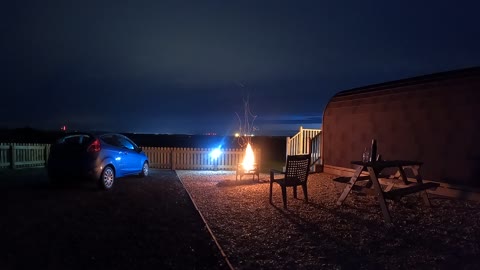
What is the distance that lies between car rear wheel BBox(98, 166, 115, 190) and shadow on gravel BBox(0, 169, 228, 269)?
250 mm

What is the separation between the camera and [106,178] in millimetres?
9617

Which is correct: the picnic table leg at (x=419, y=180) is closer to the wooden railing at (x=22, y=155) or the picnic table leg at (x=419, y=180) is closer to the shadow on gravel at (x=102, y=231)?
the shadow on gravel at (x=102, y=231)

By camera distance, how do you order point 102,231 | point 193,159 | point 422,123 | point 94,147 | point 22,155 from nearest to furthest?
1. point 102,231
2. point 94,147
3. point 422,123
4. point 22,155
5. point 193,159

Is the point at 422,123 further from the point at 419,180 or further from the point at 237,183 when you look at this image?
the point at 237,183

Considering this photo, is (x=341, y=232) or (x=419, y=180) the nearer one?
(x=341, y=232)

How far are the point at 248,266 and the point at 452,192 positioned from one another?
688 cm

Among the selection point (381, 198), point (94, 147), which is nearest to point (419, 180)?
point (381, 198)

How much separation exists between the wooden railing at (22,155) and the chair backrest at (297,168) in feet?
40.6

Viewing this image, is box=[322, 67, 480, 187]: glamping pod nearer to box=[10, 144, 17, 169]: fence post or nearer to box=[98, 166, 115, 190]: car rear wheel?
box=[98, 166, 115, 190]: car rear wheel

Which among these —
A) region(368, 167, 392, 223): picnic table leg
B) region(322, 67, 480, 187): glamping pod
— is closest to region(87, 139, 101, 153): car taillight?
region(368, 167, 392, 223): picnic table leg

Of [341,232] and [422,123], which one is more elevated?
[422,123]

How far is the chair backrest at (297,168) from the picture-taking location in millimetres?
7672

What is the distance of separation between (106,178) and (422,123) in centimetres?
874

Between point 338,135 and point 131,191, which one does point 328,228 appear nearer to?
point 131,191
